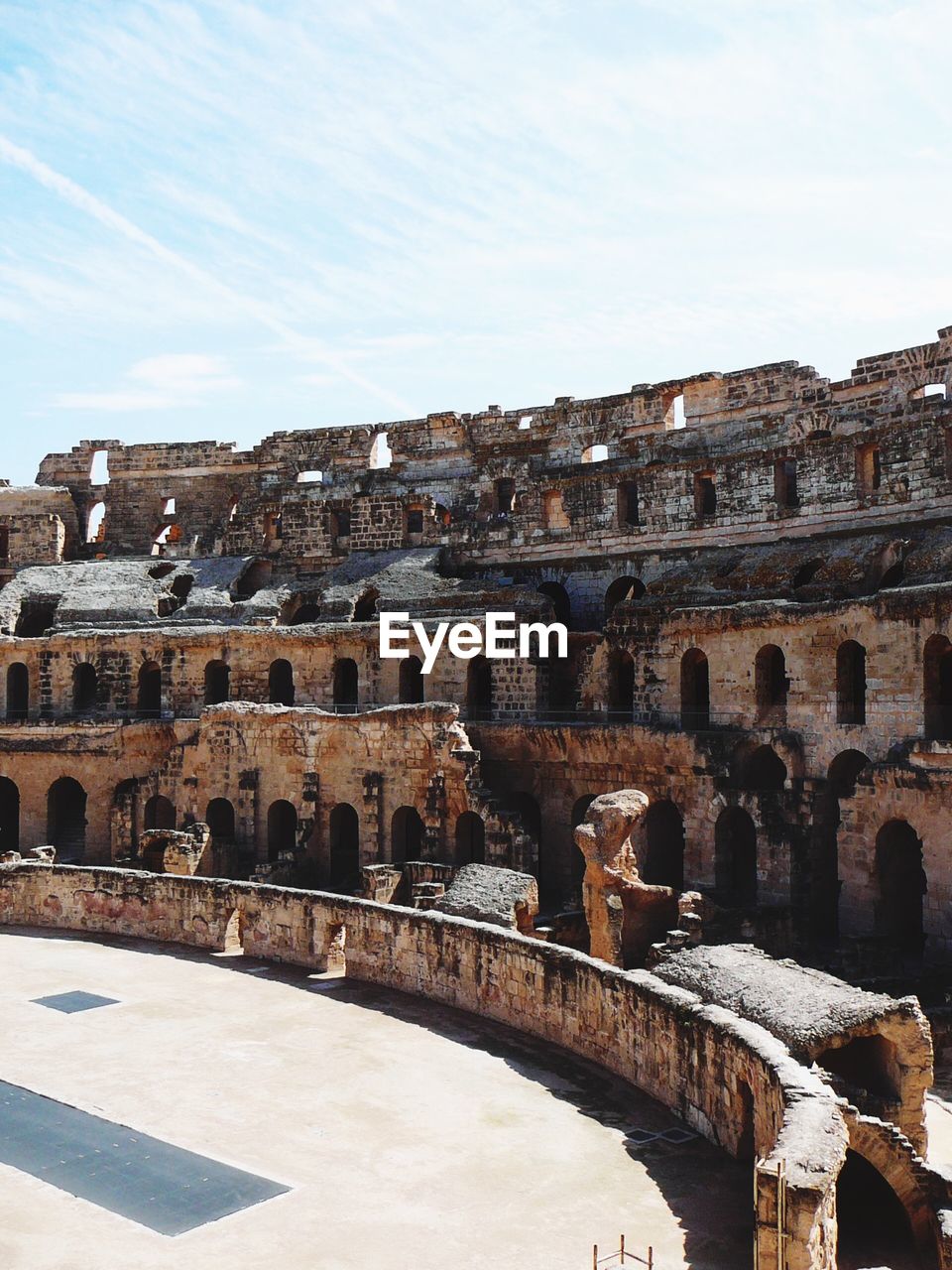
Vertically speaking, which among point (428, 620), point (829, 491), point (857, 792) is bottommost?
point (857, 792)

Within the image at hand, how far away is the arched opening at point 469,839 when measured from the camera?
25750mm

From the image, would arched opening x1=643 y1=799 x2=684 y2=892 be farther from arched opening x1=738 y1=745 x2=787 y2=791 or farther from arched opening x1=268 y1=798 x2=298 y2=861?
arched opening x1=268 y1=798 x2=298 y2=861

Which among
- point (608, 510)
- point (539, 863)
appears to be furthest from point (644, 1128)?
point (608, 510)

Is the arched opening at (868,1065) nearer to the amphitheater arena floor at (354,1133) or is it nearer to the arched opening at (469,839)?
the amphitheater arena floor at (354,1133)

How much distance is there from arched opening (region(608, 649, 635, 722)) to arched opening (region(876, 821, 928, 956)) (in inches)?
248

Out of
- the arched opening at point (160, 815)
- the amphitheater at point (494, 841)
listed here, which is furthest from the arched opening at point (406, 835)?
the arched opening at point (160, 815)

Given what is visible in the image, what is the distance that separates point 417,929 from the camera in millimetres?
17391

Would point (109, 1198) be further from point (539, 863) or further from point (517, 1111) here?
point (539, 863)

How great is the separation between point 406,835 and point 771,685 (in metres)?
8.84

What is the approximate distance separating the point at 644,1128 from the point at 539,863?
522 inches

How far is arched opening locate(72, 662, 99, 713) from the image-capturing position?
32.3 meters

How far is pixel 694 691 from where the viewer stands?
961 inches

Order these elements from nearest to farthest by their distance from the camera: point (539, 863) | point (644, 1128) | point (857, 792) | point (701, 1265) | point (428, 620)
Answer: point (701, 1265)
point (644, 1128)
point (857, 792)
point (539, 863)
point (428, 620)

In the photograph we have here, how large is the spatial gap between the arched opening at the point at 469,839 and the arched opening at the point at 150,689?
989cm
